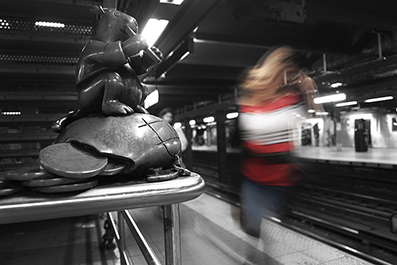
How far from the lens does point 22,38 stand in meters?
2.23

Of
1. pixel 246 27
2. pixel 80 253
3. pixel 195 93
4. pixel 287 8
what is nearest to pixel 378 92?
pixel 246 27

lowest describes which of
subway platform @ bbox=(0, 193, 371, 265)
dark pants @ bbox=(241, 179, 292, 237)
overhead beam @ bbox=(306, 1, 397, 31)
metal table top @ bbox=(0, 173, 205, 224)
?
subway platform @ bbox=(0, 193, 371, 265)

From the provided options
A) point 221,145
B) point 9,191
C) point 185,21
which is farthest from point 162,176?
point 221,145

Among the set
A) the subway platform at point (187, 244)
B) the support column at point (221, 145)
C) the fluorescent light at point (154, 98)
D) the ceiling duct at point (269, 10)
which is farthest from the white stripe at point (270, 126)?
the support column at point (221, 145)

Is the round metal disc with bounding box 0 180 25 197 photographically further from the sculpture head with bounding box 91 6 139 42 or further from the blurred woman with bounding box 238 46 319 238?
the blurred woman with bounding box 238 46 319 238

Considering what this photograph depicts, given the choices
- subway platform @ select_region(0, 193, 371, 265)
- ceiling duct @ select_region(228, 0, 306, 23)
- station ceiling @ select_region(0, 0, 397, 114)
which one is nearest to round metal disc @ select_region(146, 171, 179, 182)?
station ceiling @ select_region(0, 0, 397, 114)

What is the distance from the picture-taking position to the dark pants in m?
3.70

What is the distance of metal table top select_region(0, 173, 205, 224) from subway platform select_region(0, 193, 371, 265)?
283 cm

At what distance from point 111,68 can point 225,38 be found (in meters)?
4.10

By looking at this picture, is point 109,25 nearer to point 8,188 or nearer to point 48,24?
point 8,188

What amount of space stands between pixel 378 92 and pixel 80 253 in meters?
7.67

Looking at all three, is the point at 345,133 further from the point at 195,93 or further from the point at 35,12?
the point at 35,12

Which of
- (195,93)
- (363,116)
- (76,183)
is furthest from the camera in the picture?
(363,116)

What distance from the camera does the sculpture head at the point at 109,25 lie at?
1.53 metres
